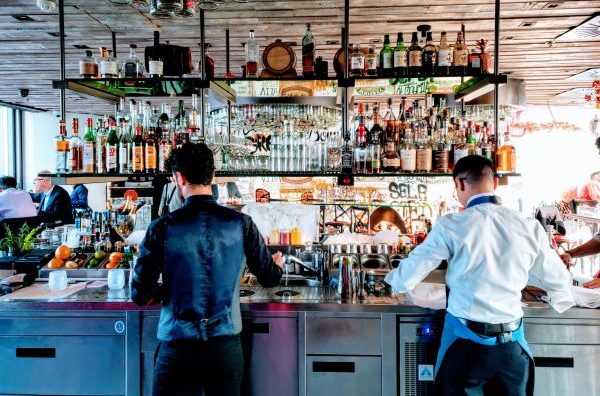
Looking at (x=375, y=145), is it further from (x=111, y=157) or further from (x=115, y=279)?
(x=115, y=279)

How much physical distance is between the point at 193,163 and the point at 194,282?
0.57m

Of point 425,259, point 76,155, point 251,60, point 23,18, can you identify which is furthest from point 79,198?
point 425,259

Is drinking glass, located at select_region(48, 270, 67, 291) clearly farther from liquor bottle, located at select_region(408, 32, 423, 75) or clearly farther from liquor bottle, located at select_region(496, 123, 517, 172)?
liquor bottle, located at select_region(496, 123, 517, 172)

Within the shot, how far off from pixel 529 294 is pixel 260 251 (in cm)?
181

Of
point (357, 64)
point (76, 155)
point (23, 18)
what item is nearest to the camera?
point (357, 64)

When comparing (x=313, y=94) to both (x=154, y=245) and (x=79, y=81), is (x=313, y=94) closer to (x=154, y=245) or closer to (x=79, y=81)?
(x=79, y=81)

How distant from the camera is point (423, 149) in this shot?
353cm

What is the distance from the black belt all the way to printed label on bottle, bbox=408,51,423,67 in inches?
71.1

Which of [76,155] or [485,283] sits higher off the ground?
[76,155]

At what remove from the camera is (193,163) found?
238cm

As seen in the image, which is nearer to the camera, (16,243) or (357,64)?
(357,64)

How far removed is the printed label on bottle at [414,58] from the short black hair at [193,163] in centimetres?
172

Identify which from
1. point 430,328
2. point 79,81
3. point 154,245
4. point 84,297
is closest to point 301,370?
point 430,328

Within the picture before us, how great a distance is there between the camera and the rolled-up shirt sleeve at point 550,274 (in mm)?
2504
